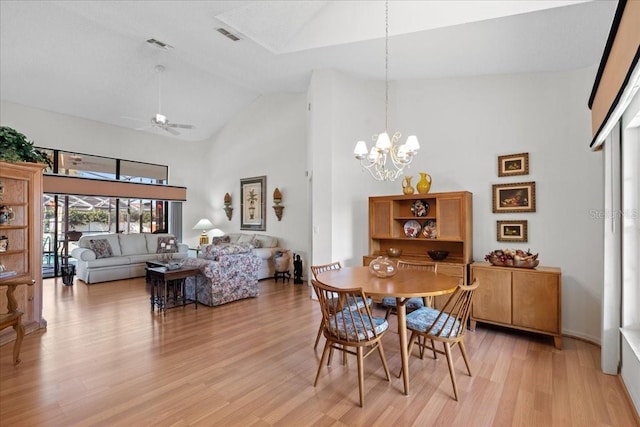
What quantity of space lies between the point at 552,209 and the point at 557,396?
7.07 feet

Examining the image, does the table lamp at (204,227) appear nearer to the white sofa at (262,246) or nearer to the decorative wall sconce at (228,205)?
the decorative wall sconce at (228,205)

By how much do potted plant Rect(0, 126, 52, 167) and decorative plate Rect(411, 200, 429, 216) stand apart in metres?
4.83

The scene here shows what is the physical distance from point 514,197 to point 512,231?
43 centimetres

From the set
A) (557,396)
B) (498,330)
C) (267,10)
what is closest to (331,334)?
(557,396)

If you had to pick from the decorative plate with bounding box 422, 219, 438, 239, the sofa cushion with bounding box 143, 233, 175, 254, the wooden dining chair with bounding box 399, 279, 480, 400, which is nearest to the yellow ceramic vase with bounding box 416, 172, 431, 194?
the decorative plate with bounding box 422, 219, 438, 239

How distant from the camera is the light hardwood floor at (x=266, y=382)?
84.0 inches

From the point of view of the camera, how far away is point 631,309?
2557 mm

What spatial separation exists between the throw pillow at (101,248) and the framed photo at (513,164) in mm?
7546

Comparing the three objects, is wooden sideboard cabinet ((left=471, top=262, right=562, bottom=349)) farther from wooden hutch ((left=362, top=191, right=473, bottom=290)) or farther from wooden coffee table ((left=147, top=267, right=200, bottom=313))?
wooden coffee table ((left=147, top=267, right=200, bottom=313))

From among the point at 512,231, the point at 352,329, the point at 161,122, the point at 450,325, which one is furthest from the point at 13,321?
the point at 512,231

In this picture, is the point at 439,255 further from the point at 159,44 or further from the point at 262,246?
the point at 159,44

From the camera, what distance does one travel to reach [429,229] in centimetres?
438

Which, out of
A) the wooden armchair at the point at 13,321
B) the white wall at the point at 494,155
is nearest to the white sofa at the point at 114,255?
the wooden armchair at the point at 13,321

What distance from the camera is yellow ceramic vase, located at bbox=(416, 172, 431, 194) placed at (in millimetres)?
4277
